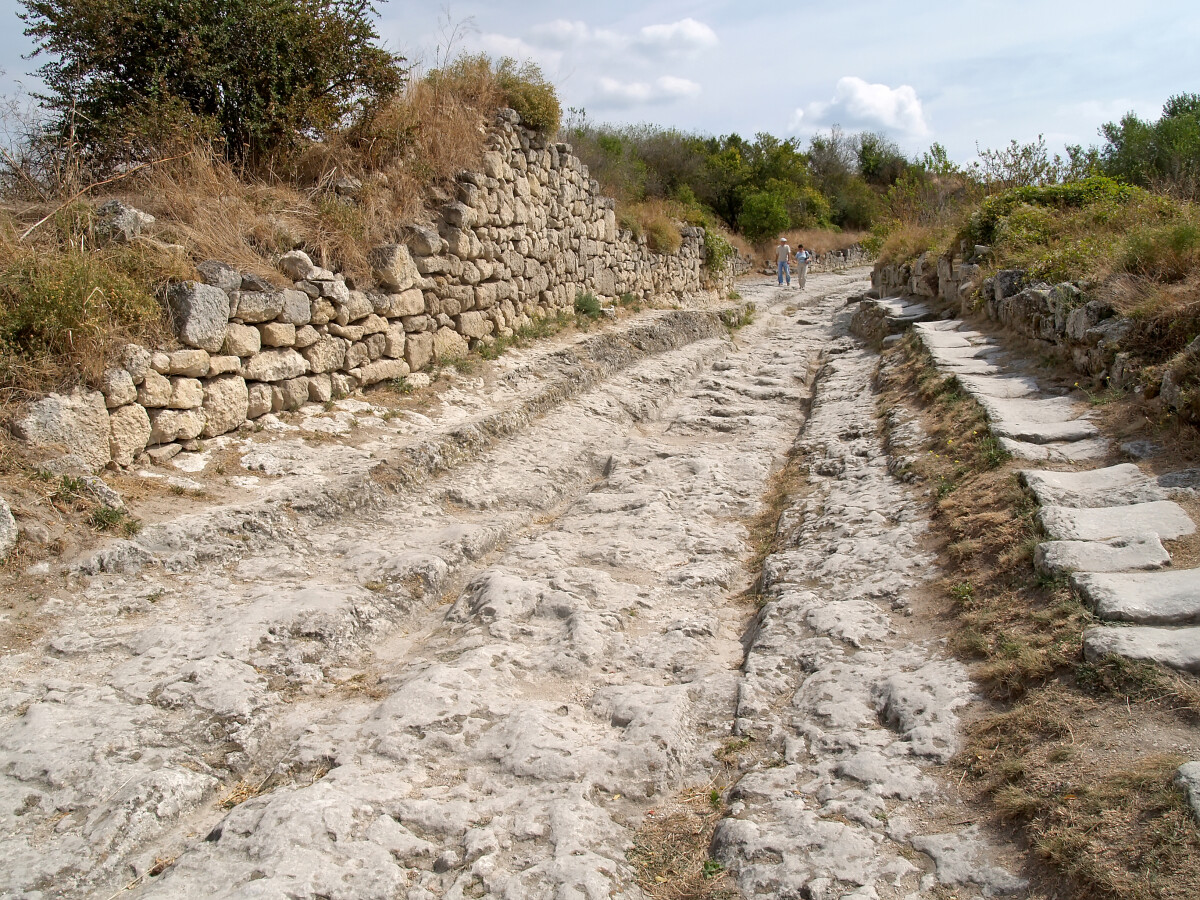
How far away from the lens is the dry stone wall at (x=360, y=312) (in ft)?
17.4

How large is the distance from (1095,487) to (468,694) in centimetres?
357

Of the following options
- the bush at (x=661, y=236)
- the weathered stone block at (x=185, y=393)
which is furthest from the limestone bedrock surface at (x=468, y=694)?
the bush at (x=661, y=236)

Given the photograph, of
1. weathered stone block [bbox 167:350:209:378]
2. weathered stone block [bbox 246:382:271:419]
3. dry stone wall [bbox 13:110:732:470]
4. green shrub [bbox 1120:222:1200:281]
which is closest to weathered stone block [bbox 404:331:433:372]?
dry stone wall [bbox 13:110:732:470]

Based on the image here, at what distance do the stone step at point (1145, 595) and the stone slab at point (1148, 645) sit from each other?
0.07m

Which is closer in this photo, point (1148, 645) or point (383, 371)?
point (1148, 645)

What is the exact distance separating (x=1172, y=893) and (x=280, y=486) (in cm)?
512

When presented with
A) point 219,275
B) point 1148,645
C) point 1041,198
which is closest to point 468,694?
point 1148,645

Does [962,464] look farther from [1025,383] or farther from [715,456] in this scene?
[715,456]

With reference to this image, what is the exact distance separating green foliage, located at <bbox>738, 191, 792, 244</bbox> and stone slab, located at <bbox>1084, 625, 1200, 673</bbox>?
92.9 feet

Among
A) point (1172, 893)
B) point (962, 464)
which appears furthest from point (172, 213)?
point (1172, 893)

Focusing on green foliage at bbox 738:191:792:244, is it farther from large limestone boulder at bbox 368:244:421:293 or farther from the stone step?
the stone step

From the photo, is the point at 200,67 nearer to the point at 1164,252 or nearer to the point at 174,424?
the point at 174,424

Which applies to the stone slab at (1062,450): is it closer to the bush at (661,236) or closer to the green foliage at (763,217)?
the bush at (661,236)

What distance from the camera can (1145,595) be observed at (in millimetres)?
3348
